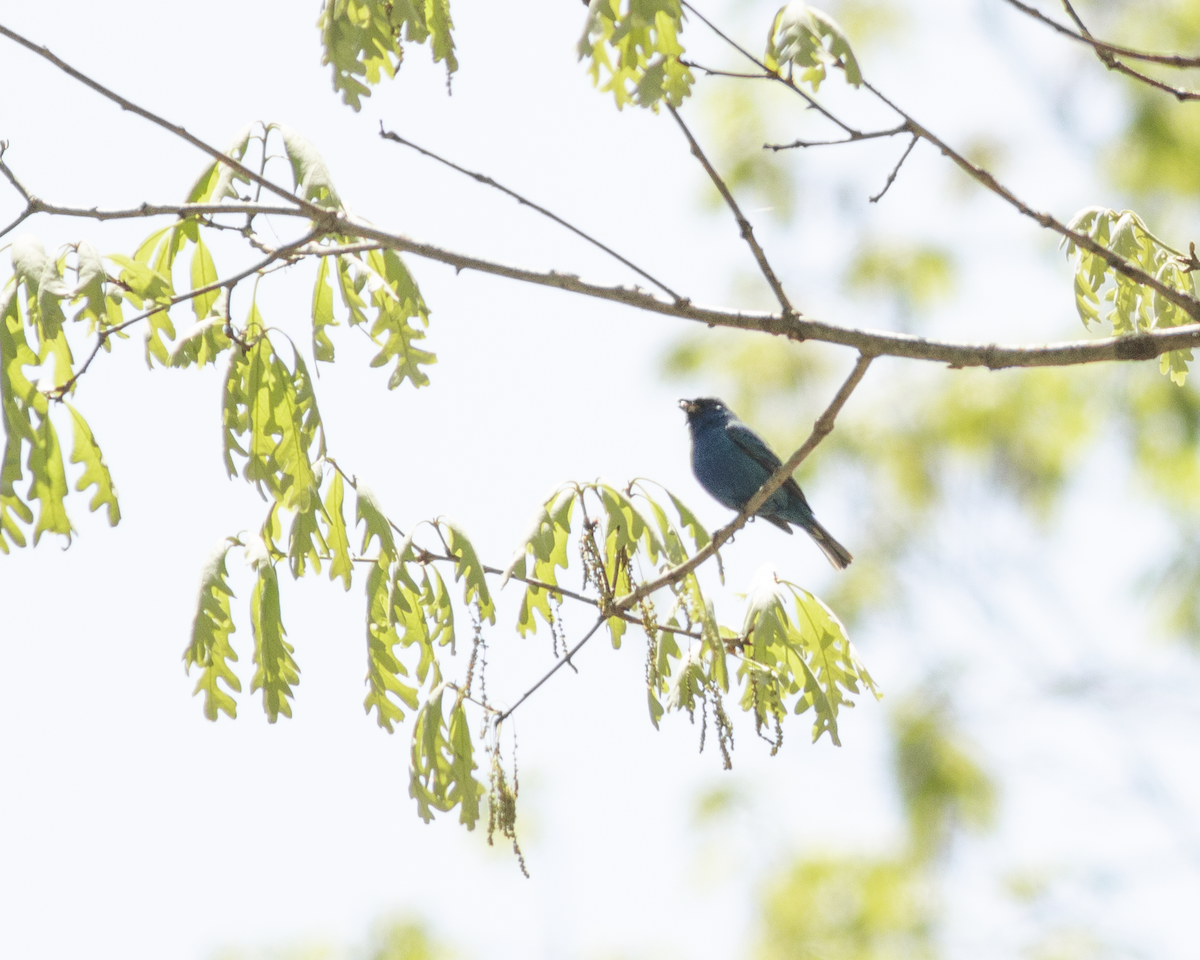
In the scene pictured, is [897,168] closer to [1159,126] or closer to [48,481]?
[48,481]

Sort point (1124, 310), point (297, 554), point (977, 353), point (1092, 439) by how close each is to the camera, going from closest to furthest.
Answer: point (297, 554), point (977, 353), point (1124, 310), point (1092, 439)

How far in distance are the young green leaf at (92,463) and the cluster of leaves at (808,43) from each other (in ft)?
4.84

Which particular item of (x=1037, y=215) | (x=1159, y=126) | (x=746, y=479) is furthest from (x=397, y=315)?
(x=1159, y=126)

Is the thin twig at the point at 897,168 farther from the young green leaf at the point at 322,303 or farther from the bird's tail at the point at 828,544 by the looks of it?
the bird's tail at the point at 828,544

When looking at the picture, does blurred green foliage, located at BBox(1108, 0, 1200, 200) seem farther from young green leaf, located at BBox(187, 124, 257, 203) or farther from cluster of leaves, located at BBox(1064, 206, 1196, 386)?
young green leaf, located at BBox(187, 124, 257, 203)

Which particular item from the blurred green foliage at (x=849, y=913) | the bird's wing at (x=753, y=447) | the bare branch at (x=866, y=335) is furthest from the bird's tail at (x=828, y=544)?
the blurred green foliage at (x=849, y=913)

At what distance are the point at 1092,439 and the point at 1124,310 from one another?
8322mm

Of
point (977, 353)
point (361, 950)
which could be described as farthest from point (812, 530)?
point (361, 950)

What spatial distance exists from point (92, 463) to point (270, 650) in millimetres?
513

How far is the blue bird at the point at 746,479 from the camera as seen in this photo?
691 cm

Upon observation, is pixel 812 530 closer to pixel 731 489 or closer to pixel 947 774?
pixel 731 489

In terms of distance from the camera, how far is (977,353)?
2.60 metres

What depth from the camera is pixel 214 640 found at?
2.53 metres

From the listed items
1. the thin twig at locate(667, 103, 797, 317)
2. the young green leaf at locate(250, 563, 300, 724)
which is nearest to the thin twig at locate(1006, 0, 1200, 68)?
the thin twig at locate(667, 103, 797, 317)
